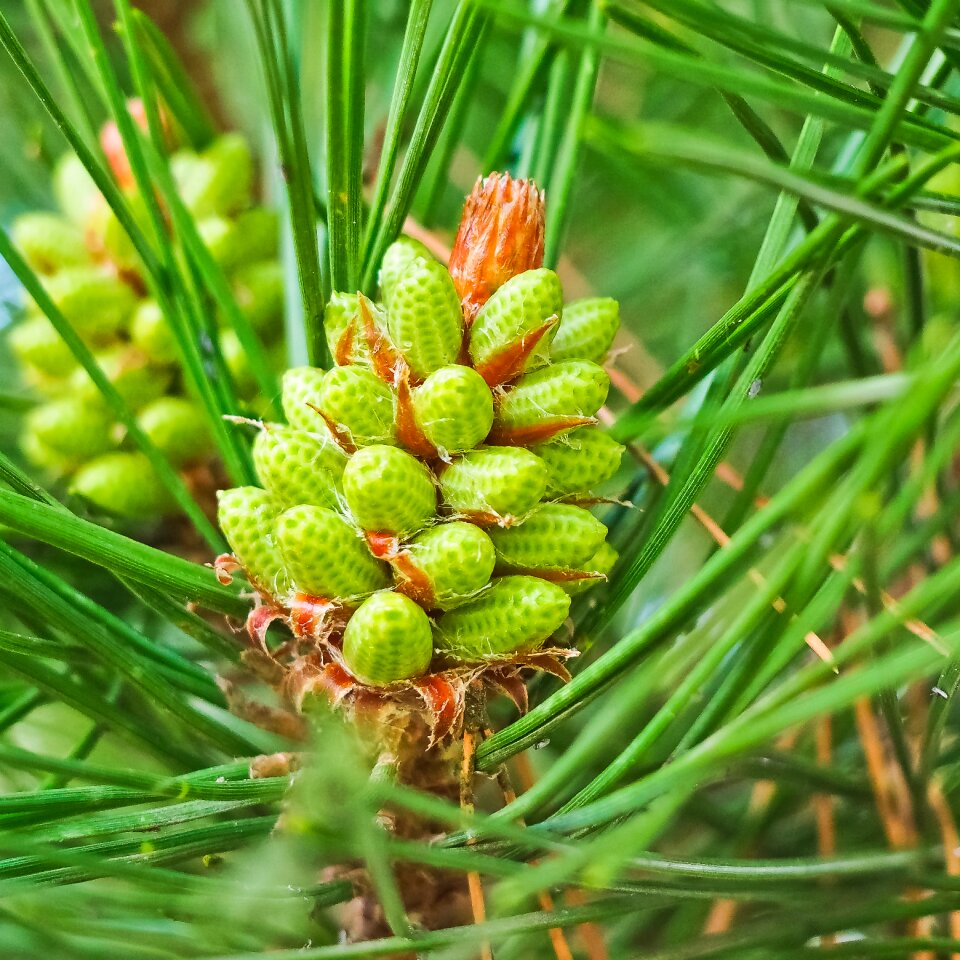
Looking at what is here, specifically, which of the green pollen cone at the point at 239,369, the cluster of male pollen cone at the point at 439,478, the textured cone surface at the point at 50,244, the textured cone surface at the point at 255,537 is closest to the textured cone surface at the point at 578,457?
the cluster of male pollen cone at the point at 439,478

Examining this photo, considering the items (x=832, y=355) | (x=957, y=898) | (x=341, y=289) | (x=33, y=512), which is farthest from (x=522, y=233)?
(x=832, y=355)

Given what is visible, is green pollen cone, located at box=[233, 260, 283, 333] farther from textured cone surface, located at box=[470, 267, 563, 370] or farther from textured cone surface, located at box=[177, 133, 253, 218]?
textured cone surface, located at box=[470, 267, 563, 370]

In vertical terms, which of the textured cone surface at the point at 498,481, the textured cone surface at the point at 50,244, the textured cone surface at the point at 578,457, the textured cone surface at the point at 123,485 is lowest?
the textured cone surface at the point at 498,481

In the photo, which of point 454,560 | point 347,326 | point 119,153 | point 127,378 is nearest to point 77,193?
point 119,153

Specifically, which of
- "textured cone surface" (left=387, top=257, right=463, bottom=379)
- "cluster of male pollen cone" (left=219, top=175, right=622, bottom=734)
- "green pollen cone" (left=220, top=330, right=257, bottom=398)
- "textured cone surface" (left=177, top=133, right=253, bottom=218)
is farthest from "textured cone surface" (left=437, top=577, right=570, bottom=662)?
"textured cone surface" (left=177, top=133, right=253, bottom=218)

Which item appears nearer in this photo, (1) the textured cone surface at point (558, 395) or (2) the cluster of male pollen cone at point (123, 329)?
(1) the textured cone surface at point (558, 395)

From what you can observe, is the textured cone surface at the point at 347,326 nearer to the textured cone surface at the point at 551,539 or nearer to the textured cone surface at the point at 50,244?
the textured cone surface at the point at 551,539
